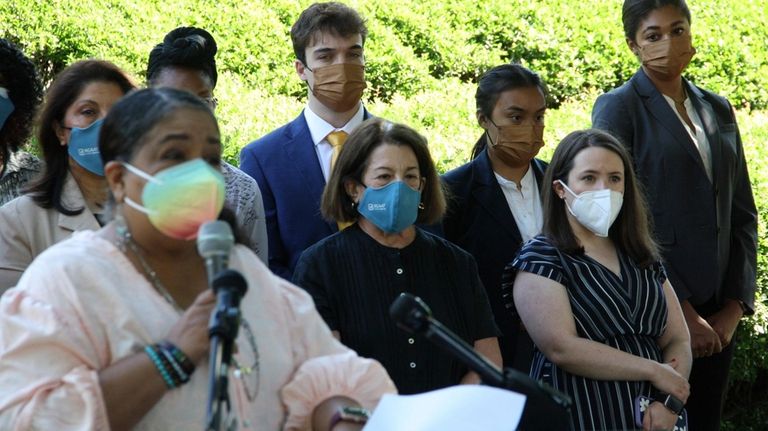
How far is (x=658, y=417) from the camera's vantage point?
4.64m

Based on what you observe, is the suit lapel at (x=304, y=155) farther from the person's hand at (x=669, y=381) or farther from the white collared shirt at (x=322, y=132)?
the person's hand at (x=669, y=381)

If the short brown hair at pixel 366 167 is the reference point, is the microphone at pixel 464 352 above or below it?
below

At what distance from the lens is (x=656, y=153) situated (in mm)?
5734

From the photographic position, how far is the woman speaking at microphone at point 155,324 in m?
2.64

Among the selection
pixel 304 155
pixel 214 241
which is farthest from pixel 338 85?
pixel 214 241

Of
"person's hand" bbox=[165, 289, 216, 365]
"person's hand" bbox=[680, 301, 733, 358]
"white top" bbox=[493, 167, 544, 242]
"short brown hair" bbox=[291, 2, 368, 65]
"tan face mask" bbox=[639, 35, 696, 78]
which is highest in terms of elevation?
"short brown hair" bbox=[291, 2, 368, 65]

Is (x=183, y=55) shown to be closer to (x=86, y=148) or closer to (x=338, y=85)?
(x=338, y=85)

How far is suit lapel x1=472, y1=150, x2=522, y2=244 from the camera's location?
527cm

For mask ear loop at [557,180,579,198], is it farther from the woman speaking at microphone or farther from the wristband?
the woman speaking at microphone

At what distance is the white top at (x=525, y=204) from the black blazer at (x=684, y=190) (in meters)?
0.60

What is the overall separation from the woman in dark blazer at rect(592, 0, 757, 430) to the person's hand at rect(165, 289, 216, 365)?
3445 mm

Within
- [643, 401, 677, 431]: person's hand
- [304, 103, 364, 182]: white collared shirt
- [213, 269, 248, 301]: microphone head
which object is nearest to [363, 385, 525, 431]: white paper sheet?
[213, 269, 248, 301]: microphone head

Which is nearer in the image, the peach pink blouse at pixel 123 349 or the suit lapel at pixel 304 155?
the peach pink blouse at pixel 123 349

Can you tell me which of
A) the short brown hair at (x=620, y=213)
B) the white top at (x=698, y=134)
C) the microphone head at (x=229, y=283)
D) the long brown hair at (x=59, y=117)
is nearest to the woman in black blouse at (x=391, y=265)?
the short brown hair at (x=620, y=213)
